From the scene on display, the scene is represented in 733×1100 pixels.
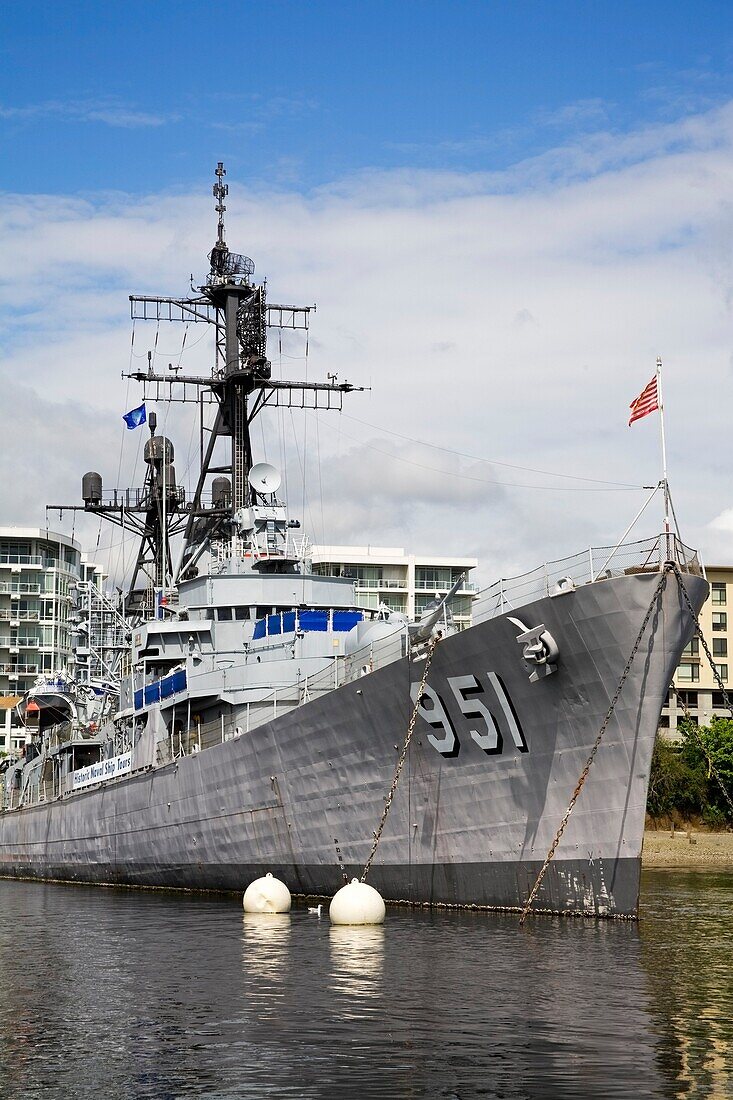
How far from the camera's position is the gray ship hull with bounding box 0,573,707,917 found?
19.2m

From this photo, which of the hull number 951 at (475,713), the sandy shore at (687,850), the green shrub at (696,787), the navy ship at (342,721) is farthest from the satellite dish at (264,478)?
the green shrub at (696,787)

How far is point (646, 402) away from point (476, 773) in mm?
6434

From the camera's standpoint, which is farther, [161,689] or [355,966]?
[161,689]

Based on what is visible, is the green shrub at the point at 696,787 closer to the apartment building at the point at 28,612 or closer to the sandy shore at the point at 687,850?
the sandy shore at the point at 687,850

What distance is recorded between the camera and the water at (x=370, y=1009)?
10578 millimetres

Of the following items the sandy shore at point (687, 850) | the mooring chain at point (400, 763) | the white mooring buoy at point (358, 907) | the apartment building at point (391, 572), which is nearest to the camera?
the white mooring buoy at point (358, 907)

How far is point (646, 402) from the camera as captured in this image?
19.2 metres

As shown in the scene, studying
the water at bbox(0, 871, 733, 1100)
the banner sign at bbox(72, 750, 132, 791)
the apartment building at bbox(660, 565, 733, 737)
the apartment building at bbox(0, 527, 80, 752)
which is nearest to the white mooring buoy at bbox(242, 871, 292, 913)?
the water at bbox(0, 871, 733, 1100)

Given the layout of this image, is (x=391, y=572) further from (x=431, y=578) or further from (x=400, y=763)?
(x=400, y=763)

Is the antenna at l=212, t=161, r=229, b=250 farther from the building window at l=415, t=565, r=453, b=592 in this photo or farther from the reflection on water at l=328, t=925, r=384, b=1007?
the building window at l=415, t=565, r=453, b=592

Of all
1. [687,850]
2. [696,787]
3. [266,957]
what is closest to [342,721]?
[266,957]

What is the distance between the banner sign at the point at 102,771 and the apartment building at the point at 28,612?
40.1 metres

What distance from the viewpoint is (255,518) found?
97.0ft

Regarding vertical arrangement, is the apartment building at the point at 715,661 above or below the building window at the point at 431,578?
below
